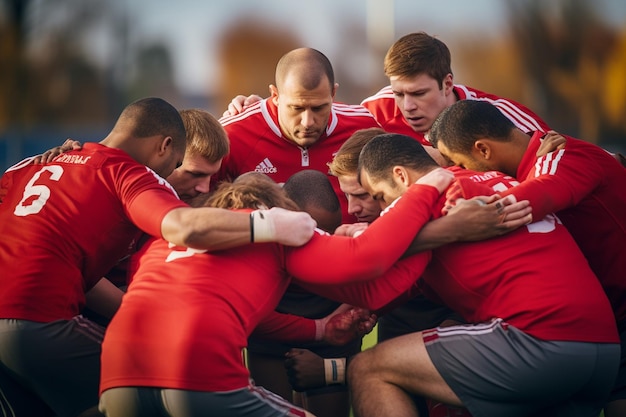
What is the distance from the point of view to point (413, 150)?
5.28 metres

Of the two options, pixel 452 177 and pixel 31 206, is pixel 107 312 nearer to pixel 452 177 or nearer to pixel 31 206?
pixel 31 206

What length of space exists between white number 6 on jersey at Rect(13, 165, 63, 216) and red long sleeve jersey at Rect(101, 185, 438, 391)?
841 millimetres

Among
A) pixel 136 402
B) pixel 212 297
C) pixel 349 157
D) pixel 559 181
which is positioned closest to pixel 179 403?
pixel 136 402

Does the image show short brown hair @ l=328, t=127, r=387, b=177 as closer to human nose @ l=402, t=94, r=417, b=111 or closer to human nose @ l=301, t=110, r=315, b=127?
human nose @ l=301, t=110, r=315, b=127

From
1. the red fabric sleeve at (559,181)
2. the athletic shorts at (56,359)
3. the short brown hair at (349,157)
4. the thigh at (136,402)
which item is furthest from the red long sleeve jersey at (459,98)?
the thigh at (136,402)

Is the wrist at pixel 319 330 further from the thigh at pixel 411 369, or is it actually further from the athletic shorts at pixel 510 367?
the athletic shorts at pixel 510 367

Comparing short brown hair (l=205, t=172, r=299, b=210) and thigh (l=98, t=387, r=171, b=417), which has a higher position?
short brown hair (l=205, t=172, r=299, b=210)

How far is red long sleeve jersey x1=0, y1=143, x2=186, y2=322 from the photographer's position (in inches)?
200

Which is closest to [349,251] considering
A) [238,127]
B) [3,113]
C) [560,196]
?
[560,196]

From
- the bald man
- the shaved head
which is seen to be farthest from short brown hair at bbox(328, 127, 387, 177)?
the shaved head

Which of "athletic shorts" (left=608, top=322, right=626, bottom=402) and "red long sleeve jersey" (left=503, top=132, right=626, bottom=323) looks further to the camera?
"athletic shorts" (left=608, top=322, right=626, bottom=402)

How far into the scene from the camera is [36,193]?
532 centimetres

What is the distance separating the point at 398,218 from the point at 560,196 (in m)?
1.04

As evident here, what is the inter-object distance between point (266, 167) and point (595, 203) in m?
2.45
